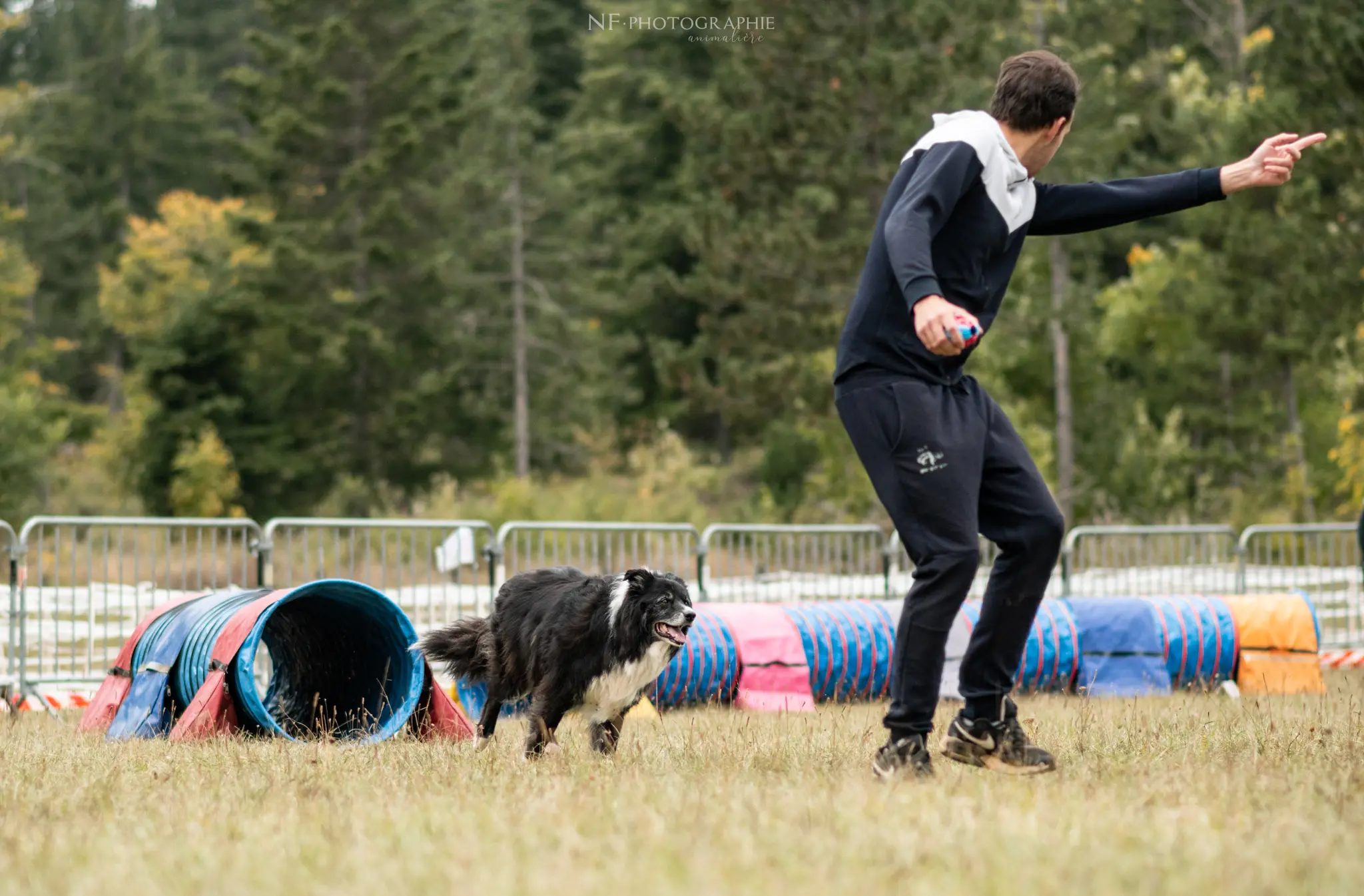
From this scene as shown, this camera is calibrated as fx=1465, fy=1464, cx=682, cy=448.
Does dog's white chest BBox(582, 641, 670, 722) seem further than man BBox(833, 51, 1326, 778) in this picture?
Yes

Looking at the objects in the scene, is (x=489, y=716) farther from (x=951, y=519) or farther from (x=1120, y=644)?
(x=1120, y=644)

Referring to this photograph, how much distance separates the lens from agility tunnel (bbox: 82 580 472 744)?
6629 mm

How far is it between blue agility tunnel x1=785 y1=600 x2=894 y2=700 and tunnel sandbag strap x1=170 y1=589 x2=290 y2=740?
4.48m

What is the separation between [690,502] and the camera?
96.5 ft

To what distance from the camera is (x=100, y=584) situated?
1118 centimetres

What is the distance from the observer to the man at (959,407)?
4.32m

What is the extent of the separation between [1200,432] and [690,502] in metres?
14.0

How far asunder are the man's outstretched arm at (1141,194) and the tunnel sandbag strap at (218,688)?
12.3 feet

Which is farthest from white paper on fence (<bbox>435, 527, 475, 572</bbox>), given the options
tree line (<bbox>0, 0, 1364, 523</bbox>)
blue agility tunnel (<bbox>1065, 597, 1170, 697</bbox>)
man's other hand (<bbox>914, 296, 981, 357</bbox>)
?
tree line (<bbox>0, 0, 1364, 523</bbox>)

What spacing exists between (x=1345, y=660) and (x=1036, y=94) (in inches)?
416

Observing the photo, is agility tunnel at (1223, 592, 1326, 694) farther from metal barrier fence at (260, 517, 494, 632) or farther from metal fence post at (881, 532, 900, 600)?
metal barrier fence at (260, 517, 494, 632)

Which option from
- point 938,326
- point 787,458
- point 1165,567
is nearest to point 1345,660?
point 1165,567

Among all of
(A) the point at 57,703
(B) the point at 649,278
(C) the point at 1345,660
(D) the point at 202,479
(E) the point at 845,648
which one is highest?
(B) the point at 649,278

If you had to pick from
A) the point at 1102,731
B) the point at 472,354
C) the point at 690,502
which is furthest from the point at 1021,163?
the point at 472,354
